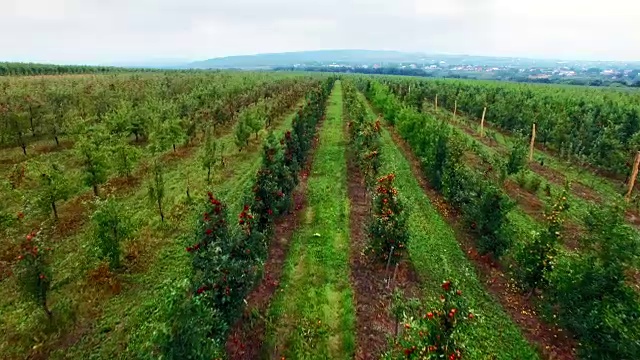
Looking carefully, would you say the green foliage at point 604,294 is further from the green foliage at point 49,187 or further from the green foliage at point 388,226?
the green foliage at point 49,187

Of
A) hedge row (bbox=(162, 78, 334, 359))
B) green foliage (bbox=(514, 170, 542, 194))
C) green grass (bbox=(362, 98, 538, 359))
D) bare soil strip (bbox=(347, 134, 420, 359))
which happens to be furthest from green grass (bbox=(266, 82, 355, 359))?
green foliage (bbox=(514, 170, 542, 194))

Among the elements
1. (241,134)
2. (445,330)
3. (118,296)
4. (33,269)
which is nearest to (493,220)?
(445,330)

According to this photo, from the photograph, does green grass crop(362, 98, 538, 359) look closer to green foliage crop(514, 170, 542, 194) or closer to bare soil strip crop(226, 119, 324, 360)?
bare soil strip crop(226, 119, 324, 360)

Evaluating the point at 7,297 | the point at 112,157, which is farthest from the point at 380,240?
the point at 112,157

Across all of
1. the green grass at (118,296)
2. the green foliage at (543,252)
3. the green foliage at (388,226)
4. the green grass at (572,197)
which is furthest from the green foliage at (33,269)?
the green grass at (572,197)

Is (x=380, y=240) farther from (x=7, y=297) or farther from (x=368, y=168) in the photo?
(x=7, y=297)

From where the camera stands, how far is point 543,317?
42.3ft

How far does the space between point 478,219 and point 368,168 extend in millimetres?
7160

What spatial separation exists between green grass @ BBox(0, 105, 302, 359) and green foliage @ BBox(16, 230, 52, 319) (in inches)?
49.1

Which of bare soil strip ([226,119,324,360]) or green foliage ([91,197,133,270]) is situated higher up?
green foliage ([91,197,133,270])

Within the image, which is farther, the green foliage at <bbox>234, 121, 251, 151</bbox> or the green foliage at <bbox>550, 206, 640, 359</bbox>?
the green foliage at <bbox>234, 121, 251, 151</bbox>

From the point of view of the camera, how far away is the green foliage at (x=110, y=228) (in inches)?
547

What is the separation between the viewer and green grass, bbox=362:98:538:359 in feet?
38.0

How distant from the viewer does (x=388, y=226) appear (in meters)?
14.9
